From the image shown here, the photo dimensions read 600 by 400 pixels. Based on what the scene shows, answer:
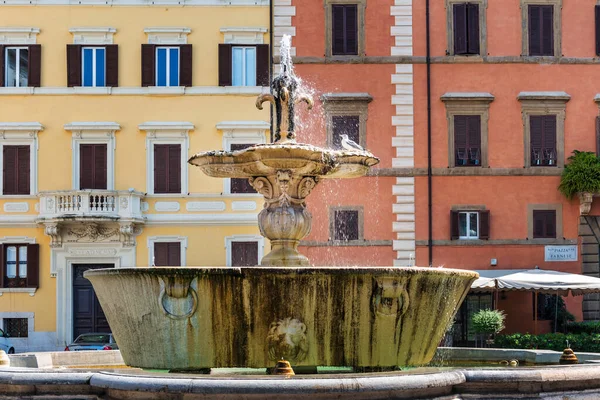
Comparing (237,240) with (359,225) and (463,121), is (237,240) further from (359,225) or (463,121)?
(463,121)

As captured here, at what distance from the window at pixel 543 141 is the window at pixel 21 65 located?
1438cm

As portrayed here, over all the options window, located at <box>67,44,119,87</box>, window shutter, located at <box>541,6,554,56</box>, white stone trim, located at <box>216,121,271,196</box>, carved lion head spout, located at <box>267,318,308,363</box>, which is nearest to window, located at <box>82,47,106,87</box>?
window, located at <box>67,44,119,87</box>

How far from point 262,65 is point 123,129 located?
4.43 meters

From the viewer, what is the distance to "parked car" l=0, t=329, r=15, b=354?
1166 inches

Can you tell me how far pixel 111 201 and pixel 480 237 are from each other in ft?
34.4

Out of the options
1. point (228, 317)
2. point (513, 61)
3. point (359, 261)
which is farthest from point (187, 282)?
point (513, 61)

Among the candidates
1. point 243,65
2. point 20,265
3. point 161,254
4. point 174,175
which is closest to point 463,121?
point 243,65

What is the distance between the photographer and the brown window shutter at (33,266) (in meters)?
32.2

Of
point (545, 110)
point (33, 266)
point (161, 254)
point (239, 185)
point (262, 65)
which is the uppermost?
point (262, 65)

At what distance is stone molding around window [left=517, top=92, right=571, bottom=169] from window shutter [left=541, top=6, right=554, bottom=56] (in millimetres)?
1307

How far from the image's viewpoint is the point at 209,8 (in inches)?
1310

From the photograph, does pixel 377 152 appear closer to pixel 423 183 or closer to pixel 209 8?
pixel 423 183

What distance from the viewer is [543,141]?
32.8 metres

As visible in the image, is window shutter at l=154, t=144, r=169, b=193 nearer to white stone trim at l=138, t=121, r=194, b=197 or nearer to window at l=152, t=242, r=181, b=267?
white stone trim at l=138, t=121, r=194, b=197
